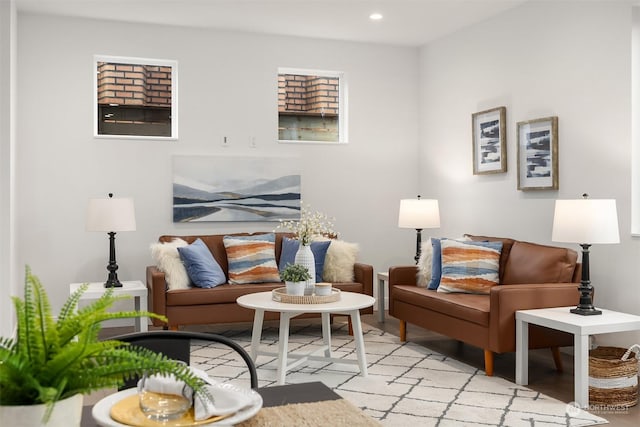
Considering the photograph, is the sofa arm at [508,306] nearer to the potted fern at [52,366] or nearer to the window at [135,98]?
the potted fern at [52,366]

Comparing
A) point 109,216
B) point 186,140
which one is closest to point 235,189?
point 186,140

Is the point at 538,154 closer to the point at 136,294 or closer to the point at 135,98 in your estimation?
the point at 136,294

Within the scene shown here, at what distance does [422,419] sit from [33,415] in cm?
285

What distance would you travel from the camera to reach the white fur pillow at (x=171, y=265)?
17.6 ft

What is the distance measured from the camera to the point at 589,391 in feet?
12.3

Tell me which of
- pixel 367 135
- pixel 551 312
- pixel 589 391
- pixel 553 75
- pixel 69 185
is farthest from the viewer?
pixel 367 135

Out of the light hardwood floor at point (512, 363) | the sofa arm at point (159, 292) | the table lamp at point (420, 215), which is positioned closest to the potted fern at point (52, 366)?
the light hardwood floor at point (512, 363)

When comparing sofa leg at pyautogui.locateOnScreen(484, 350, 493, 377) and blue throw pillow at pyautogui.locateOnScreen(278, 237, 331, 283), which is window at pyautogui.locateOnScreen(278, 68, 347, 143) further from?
sofa leg at pyautogui.locateOnScreen(484, 350, 493, 377)

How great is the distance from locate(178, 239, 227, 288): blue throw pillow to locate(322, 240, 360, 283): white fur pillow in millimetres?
963

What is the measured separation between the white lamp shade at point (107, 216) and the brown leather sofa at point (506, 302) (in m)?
2.33

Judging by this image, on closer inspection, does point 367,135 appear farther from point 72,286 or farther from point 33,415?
point 33,415

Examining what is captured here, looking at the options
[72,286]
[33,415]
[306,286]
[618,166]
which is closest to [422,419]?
[306,286]

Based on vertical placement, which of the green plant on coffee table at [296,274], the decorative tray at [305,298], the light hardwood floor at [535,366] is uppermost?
the green plant on coffee table at [296,274]

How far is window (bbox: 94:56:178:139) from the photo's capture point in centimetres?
619
